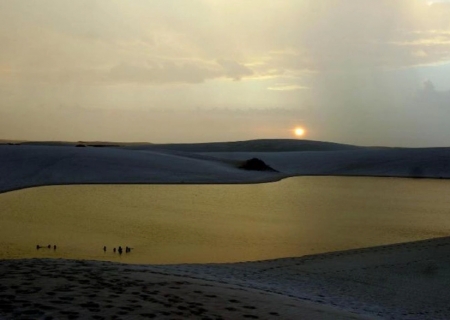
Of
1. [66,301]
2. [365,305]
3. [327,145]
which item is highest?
[327,145]

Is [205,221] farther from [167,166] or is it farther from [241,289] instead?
[167,166]

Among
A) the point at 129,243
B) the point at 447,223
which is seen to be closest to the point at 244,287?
the point at 129,243

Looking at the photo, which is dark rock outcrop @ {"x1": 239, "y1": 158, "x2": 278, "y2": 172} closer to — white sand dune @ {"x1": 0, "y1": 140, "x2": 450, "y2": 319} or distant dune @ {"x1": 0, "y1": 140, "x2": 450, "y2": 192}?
distant dune @ {"x1": 0, "y1": 140, "x2": 450, "y2": 192}

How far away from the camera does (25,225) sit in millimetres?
14781

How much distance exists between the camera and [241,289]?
7.15 m

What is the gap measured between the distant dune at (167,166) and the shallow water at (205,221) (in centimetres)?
400

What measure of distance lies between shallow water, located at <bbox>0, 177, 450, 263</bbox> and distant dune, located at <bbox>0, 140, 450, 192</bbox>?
157 inches

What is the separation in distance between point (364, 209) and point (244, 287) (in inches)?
545

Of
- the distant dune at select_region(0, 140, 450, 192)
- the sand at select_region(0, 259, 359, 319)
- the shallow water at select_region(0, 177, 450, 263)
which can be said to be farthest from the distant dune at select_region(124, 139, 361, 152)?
the sand at select_region(0, 259, 359, 319)

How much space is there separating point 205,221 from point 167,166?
19848mm

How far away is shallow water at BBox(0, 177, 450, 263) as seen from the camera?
40.2ft

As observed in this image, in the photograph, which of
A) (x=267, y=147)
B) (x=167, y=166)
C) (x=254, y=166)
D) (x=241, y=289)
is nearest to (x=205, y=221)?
(x=241, y=289)

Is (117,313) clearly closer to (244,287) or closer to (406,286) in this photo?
(244,287)

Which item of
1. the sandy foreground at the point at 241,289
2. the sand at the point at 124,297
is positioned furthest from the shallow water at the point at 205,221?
the sand at the point at 124,297
